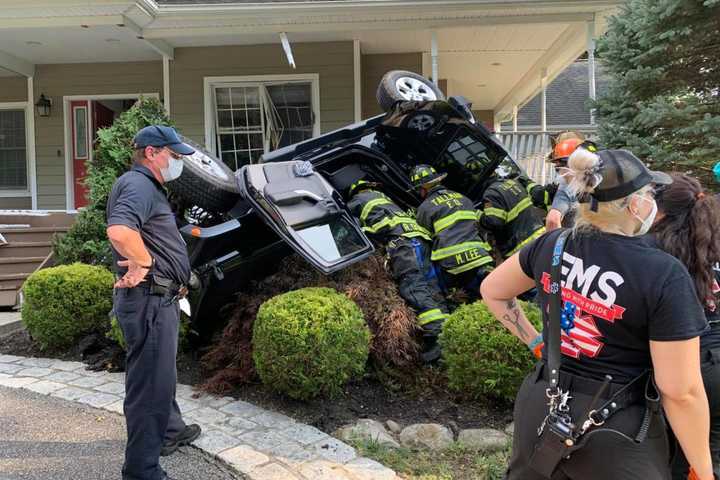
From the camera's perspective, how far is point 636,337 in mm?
1582

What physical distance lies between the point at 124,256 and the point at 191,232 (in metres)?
1.50

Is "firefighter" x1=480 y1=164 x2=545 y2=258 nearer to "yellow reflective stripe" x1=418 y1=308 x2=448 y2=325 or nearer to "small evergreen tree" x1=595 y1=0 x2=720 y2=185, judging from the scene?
"yellow reflective stripe" x1=418 y1=308 x2=448 y2=325

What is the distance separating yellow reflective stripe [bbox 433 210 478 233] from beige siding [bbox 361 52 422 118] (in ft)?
20.3

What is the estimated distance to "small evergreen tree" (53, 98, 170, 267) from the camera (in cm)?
586

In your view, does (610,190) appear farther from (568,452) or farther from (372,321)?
(372,321)

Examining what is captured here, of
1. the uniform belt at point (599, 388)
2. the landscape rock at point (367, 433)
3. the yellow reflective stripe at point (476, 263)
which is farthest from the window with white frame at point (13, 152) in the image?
the uniform belt at point (599, 388)

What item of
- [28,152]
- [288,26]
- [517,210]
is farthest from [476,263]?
[28,152]

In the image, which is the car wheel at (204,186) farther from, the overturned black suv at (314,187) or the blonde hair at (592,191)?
the blonde hair at (592,191)

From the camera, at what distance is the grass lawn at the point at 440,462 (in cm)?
308

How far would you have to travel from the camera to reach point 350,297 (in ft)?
13.5

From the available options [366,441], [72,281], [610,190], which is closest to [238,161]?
[72,281]

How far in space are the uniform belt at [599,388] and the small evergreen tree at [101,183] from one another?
5239 mm

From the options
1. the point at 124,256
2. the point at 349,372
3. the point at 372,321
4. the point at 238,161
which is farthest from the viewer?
the point at 238,161

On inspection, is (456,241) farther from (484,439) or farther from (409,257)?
(484,439)
